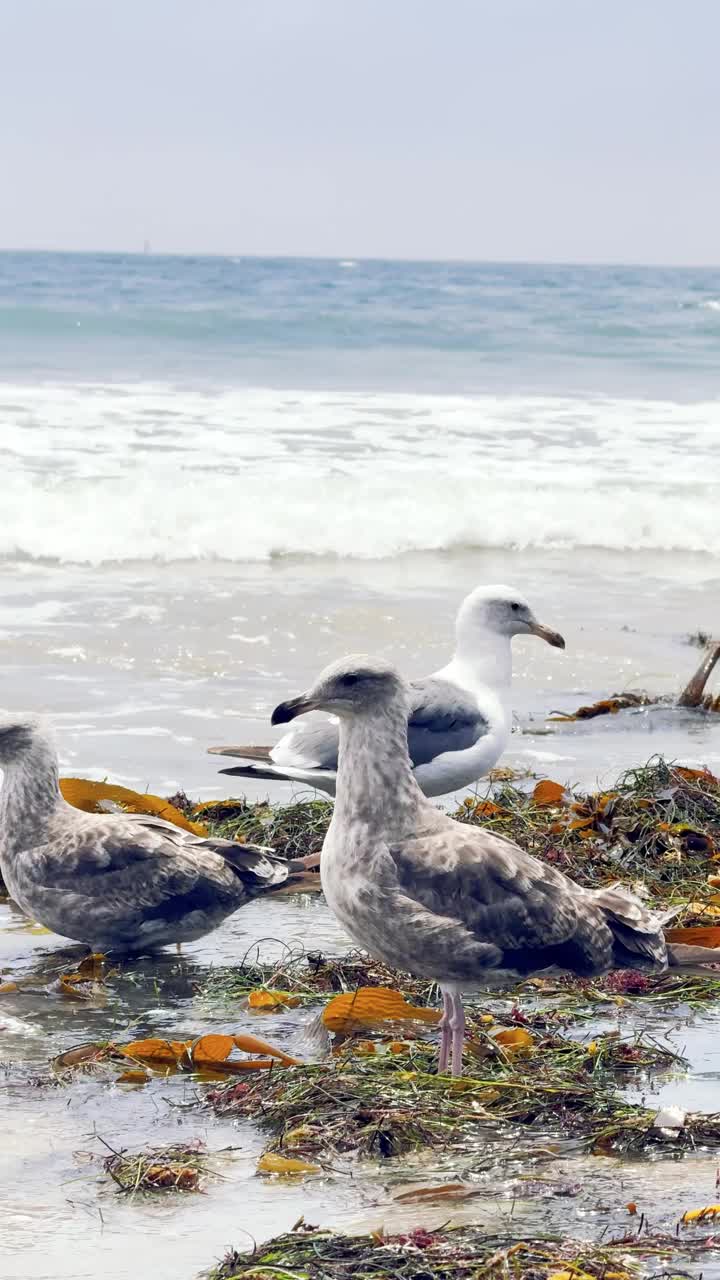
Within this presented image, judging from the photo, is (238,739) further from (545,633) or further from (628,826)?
(628,826)

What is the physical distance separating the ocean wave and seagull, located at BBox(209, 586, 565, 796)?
22.3 feet

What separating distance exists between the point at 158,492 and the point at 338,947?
10.6 m

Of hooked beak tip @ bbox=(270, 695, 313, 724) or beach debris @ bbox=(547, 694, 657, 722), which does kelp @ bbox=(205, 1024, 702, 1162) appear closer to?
hooked beak tip @ bbox=(270, 695, 313, 724)

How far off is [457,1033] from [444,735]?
7.67 feet

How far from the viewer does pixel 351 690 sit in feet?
14.4

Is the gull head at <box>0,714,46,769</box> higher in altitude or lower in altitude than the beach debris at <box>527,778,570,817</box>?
higher

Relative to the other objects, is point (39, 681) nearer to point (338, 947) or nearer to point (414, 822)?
point (338, 947)

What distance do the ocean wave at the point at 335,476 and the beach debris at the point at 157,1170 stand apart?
9905 millimetres

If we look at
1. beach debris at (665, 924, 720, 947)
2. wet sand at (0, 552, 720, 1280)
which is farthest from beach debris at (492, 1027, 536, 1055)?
beach debris at (665, 924, 720, 947)

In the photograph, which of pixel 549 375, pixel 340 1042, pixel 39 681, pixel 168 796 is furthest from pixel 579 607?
pixel 549 375

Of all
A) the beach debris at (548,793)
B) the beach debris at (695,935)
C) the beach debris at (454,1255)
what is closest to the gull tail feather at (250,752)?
the beach debris at (548,793)

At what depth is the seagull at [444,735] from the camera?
21.0 ft

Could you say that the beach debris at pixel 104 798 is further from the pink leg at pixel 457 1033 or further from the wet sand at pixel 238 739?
the pink leg at pixel 457 1033

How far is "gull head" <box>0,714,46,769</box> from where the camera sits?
17.5 ft
